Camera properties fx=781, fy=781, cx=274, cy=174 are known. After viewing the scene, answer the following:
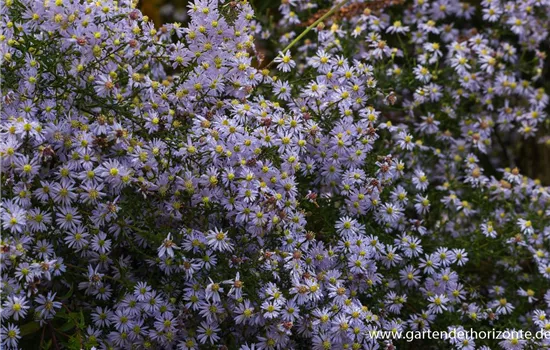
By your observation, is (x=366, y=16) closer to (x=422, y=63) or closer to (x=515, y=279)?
(x=422, y=63)

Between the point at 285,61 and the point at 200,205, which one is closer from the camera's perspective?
the point at 200,205

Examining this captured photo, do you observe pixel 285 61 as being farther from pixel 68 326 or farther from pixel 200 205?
pixel 68 326

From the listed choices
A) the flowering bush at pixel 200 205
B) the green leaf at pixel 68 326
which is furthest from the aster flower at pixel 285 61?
the green leaf at pixel 68 326

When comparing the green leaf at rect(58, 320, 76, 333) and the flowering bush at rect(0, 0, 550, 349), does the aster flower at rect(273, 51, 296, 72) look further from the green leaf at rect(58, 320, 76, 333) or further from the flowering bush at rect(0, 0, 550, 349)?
the green leaf at rect(58, 320, 76, 333)

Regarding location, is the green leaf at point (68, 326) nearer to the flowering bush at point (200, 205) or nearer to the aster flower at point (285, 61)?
the flowering bush at point (200, 205)

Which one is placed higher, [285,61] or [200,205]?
[285,61]

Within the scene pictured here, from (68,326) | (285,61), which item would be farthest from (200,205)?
(285,61)

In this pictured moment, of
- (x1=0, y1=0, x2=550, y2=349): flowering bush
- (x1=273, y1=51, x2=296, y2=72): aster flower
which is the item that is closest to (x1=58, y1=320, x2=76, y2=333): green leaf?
(x1=0, y1=0, x2=550, y2=349): flowering bush

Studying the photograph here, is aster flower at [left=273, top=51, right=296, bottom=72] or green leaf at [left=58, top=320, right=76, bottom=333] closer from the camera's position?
green leaf at [left=58, top=320, right=76, bottom=333]

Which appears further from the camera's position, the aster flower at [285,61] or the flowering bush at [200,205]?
the aster flower at [285,61]
